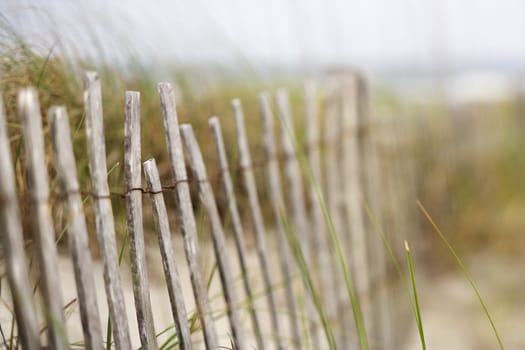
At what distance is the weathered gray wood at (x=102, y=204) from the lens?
1041 millimetres

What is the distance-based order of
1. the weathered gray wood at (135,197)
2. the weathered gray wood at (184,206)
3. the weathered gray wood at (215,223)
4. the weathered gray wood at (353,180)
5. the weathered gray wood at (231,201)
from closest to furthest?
the weathered gray wood at (135,197), the weathered gray wood at (184,206), the weathered gray wood at (215,223), the weathered gray wood at (231,201), the weathered gray wood at (353,180)

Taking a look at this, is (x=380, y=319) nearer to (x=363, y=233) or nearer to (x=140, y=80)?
(x=363, y=233)

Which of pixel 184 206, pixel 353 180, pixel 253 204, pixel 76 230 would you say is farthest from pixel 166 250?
pixel 353 180

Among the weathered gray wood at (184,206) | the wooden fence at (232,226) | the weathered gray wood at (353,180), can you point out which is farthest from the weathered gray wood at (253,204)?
the weathered gray wood at (353,180)

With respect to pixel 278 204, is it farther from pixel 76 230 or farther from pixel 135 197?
pixel 76 230

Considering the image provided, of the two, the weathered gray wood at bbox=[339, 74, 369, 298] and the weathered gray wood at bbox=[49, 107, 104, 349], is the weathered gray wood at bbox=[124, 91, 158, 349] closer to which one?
the weathered gray wood at bbox=[49, 107, 104, 349]

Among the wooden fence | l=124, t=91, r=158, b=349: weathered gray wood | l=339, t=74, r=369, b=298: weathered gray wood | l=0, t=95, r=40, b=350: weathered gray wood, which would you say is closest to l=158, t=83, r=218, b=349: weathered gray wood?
the wooden fence

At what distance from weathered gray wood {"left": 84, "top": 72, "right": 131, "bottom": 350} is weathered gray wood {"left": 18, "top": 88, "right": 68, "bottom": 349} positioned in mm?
123

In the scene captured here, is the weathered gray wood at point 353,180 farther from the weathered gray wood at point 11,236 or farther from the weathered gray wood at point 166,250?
the weathered gray wood at point 11,236

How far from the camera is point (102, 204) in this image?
106 cm

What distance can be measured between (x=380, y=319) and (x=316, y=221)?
30.8 inches

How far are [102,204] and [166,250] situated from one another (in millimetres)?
202

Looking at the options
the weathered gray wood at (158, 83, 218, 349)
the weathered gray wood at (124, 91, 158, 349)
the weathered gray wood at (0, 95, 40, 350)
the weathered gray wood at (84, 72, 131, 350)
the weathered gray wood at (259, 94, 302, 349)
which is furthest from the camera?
the weathered gray wood at (259, 94, 302, 349)

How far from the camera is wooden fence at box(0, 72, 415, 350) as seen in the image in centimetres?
94
